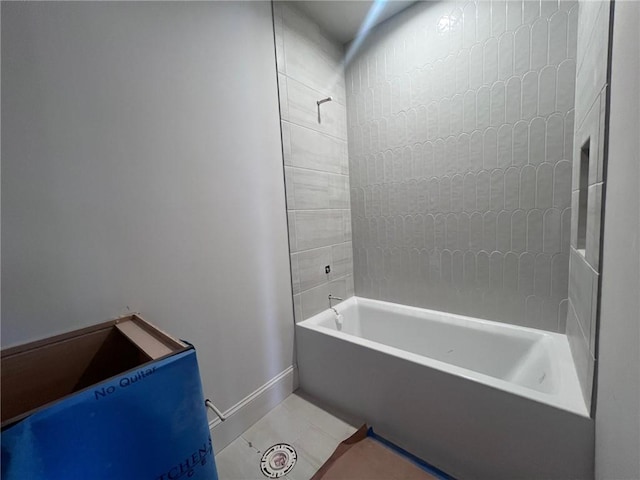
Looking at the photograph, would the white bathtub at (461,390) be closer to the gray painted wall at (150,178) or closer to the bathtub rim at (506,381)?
the bathtub rim at (506,381)

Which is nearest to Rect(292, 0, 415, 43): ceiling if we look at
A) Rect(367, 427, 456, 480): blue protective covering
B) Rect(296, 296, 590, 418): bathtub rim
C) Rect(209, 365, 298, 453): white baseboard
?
Rect(296, 296, 590, 418): bathtub rim

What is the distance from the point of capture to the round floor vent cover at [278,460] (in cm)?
128

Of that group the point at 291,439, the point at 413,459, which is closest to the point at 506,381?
the point at 413,459

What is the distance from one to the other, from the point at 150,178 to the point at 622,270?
5.30 feet

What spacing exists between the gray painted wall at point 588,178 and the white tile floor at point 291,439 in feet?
3.86

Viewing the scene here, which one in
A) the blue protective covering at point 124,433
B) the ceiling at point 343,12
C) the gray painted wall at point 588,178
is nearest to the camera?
the blue protective covering at point 124,433

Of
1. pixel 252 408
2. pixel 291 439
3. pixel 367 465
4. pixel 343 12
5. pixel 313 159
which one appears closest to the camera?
pixel 367 465

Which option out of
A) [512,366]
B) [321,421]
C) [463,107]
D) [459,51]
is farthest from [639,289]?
[459,51]

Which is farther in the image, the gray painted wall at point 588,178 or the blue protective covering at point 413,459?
the blue protective covering at point 413,459

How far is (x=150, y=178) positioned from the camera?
3.79 feet

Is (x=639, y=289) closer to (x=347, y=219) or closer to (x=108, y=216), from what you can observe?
(x=108, y=216)

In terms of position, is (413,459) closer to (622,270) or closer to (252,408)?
(252,408)

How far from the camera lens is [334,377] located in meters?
1.66

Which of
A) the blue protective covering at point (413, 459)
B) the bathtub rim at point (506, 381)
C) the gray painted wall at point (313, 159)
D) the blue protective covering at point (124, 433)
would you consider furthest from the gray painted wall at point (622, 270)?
the gray painted wall at point (313, 159)
